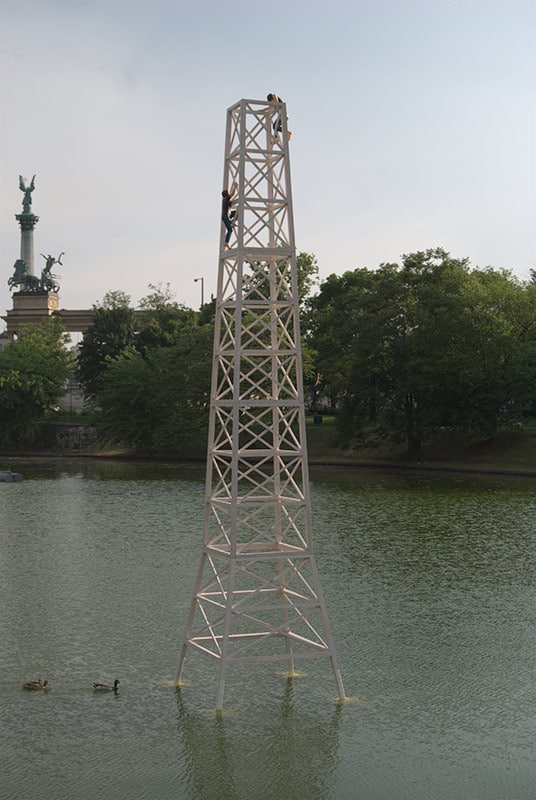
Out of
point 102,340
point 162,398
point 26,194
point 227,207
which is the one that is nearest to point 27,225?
point 26,194

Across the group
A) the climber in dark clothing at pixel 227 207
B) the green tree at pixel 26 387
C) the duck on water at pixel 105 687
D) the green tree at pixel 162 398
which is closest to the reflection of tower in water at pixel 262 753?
the duck on water at pixel 105 687

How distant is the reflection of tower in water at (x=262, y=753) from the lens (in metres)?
12.7

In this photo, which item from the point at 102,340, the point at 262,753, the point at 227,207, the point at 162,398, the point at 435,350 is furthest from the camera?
the point at 102,340

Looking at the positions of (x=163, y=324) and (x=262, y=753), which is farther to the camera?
(x=163, y=324)

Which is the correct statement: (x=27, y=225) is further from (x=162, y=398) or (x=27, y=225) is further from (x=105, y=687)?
(x=105, y=687)

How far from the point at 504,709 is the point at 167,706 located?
533 cm

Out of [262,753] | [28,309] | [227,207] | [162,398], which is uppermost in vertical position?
[28,309]

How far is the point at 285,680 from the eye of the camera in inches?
655

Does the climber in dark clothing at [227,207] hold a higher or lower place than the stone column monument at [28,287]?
lower

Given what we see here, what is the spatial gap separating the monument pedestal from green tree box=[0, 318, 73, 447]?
1297 inches

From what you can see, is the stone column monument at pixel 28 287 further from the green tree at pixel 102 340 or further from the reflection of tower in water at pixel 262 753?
the reflection of tower in water at pixel 262 753

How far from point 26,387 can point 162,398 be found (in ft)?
41.7

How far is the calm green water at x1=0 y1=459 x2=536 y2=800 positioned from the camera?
1301 centimetres

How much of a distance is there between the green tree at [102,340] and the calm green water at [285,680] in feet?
153
